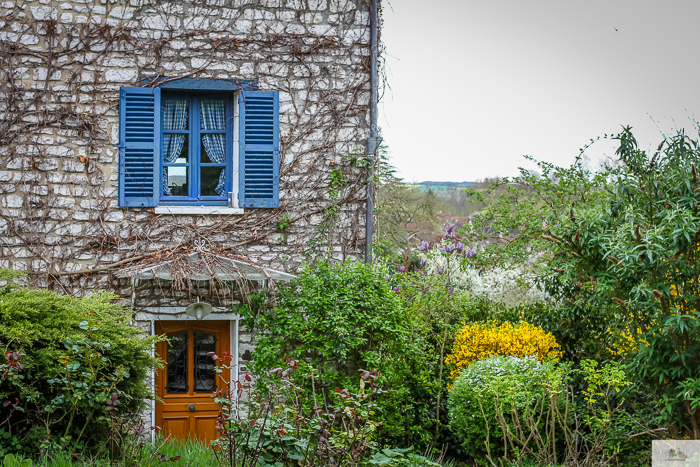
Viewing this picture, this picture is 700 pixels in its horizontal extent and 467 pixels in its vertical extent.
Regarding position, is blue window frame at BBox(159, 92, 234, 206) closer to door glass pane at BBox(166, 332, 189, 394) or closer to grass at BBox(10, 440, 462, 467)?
door glass pane at BBox(166, 332, 189, 394)

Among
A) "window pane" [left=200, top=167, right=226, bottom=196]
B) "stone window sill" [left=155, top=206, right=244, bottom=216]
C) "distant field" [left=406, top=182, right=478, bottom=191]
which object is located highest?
"distant field" [left=406, top=182, right=478, bottom=191]

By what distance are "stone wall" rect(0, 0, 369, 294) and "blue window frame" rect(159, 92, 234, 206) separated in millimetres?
309

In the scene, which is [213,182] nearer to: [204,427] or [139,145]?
[139,145]

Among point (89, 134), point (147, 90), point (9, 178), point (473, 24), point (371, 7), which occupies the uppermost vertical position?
point (473, 24)

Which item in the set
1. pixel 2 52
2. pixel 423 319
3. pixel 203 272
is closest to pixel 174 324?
pixel 203 272

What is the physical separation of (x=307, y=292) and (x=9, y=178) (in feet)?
11.5

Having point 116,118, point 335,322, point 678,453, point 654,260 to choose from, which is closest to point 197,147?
point 116,118

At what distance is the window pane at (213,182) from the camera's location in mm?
6574

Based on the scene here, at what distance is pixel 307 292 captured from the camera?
5914 mm

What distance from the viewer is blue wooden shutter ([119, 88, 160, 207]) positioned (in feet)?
20.4

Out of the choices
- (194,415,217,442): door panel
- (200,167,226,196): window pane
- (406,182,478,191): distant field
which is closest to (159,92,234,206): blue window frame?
(200,167,226,196): window pane

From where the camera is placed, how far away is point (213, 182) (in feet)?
21.7

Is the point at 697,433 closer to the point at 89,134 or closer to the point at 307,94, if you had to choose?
the point at 307,94

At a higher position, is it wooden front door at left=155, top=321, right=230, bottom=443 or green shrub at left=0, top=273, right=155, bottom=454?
green shrub at left=0, top=273, right=155, bottom=454
